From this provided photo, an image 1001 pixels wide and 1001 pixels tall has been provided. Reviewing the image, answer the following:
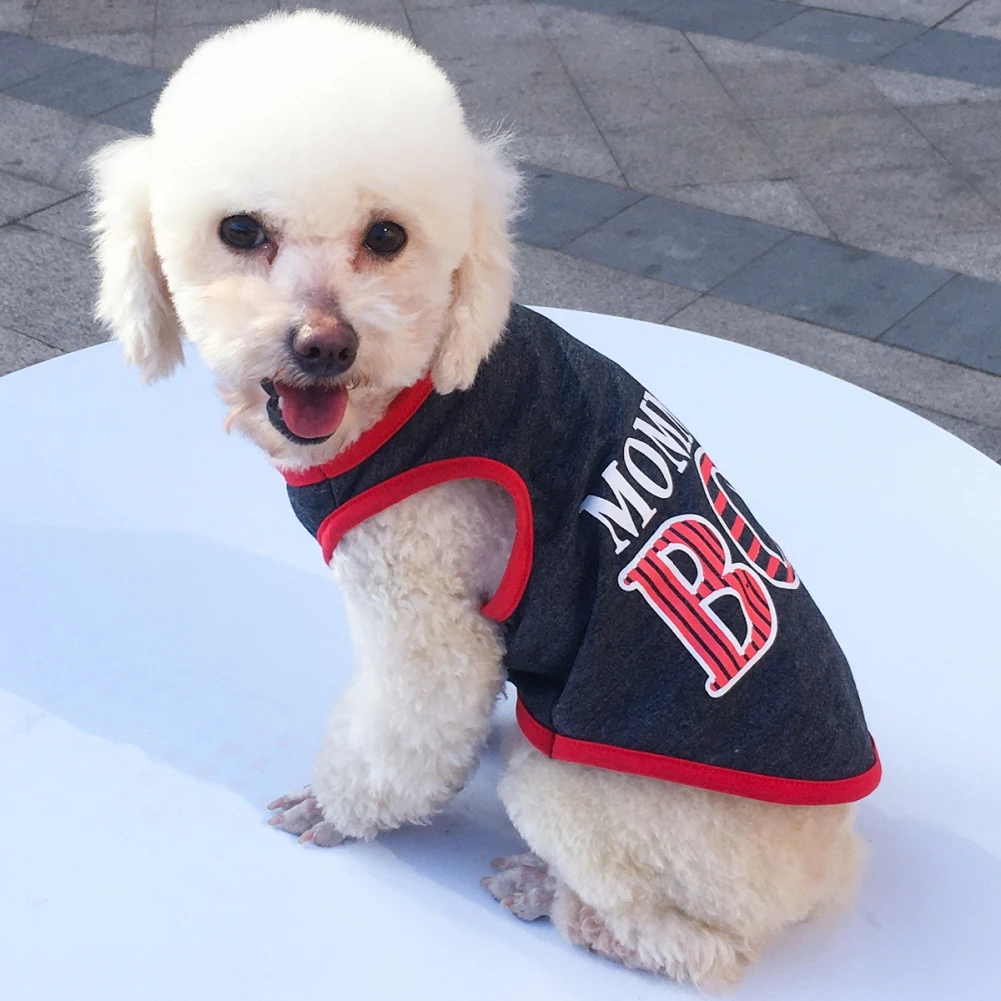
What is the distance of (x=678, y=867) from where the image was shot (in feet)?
4.24

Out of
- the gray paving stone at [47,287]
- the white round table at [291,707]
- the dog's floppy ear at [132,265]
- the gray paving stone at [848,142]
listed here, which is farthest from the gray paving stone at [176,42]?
the dog's floppy ear at [132,265]

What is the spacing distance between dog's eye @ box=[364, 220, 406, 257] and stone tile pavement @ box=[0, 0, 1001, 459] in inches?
88.1

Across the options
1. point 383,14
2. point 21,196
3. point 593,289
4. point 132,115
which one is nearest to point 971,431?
point 593,289

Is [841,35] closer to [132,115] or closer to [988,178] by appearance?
[988,178]

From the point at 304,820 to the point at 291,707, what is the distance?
0.21m

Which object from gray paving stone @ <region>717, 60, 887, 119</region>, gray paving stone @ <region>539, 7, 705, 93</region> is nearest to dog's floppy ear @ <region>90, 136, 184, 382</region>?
gray paving stone @ <region>717, 60, 887, 119</region>

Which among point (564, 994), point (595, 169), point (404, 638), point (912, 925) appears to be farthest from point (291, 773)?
point (595, 169)

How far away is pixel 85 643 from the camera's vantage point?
67.1 inches

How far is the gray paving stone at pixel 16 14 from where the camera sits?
17.5 ft

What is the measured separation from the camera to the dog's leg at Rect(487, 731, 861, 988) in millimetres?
1278

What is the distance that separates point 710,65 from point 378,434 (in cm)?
424

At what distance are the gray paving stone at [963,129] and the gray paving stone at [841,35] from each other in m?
0.60

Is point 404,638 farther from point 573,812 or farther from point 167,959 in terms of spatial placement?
point 167,959

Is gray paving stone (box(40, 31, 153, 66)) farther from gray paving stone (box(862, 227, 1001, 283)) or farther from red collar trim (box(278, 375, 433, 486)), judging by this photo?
red collar trim (box(278, 375, 433, 486))
